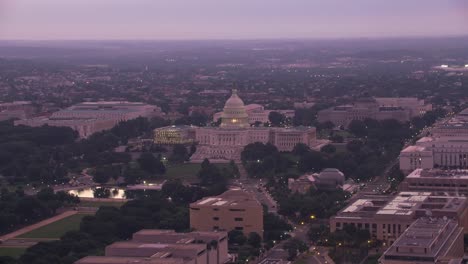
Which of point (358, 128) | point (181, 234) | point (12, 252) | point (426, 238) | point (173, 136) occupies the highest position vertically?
point (426, 238)

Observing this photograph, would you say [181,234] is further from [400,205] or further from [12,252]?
[400,205]

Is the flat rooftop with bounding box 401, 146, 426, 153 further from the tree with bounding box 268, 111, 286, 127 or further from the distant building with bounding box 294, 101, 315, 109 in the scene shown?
the distant building with bounding box 294, 101, 315, 109

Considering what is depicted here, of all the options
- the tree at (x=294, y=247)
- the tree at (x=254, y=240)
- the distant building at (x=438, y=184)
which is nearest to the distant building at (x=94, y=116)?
the distant building at (x=438, y=184)

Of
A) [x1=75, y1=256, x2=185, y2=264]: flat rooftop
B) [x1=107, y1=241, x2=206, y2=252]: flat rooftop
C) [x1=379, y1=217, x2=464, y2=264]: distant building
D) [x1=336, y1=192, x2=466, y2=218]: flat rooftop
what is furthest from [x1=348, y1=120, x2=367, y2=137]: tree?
[x1=75, y1=256, x2=185, y2=264]: flat rooftop

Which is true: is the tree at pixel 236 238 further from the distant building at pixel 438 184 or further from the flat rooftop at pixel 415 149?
the flat rooftop at pixel 415 149

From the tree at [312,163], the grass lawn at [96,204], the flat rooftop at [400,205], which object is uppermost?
the flat rooftop at [400,205]

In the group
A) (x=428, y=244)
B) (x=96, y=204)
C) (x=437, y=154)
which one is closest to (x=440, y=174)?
(x=437, y=154)
